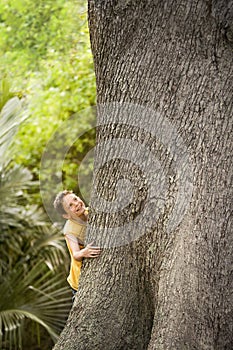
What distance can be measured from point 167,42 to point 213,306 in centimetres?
159

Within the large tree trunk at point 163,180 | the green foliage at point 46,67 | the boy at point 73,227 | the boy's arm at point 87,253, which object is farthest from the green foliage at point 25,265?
the large tree trunk at point 163,180

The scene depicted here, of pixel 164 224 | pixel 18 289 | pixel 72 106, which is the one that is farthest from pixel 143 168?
pixel 72 106

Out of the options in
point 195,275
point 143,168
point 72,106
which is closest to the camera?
point 195,275

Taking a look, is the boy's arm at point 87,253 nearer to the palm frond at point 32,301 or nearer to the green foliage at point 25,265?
the green foliage at point 25,265

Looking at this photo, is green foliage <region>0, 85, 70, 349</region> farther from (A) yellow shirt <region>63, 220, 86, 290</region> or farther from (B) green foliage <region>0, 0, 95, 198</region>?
(A) yellow shirt <region>63, 220, 86, 290</region>

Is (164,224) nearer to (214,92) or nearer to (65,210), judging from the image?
(214,92)

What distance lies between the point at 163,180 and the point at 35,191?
6080 millimetres

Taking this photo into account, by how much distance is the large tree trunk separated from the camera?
440 centimetres

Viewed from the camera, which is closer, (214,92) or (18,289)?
(214,92)

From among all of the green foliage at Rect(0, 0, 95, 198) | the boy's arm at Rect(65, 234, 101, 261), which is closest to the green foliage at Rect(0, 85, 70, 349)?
the green foliage at Rect(0, 0, 95, 198)

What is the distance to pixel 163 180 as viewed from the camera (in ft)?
15.1

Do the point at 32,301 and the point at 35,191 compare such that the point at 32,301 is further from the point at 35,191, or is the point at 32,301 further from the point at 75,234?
the point at 75,234

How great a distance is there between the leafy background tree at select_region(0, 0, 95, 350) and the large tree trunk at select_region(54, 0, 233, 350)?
10.9 feet

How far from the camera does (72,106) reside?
997cm
